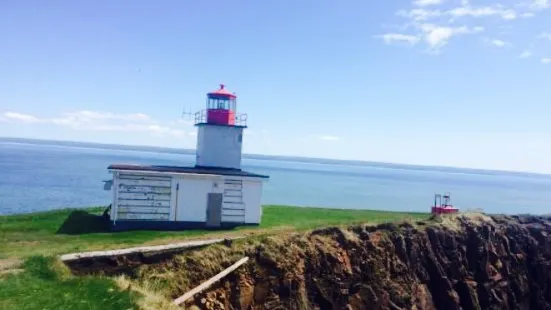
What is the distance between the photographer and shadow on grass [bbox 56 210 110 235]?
→ 71.3ft

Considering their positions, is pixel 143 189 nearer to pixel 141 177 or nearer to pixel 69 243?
pixel 141 177

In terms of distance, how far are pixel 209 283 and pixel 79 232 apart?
7630 mm

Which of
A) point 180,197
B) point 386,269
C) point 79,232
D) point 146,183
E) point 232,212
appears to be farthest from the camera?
point 232,212

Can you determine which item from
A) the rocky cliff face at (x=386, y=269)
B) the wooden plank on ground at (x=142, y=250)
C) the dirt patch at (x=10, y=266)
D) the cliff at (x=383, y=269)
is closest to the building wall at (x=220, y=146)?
the rocky cliff face at (x=386, y=269)

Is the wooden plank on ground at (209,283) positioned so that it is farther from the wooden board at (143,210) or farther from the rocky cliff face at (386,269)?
the wooden board at (143,210)

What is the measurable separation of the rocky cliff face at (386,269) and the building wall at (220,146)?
28.3ft

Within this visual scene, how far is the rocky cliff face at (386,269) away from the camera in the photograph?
17.8 meters

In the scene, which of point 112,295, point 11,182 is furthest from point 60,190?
point 112,295

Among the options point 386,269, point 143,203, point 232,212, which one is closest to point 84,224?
point 143,203

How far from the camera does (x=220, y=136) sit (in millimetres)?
28375

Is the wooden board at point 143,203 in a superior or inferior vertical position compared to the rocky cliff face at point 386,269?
superior

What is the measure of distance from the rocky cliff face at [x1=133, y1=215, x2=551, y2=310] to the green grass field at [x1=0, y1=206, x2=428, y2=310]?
221 cm

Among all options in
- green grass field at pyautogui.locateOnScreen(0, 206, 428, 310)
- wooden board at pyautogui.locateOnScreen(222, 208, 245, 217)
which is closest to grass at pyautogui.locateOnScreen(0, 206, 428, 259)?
green grass field at pyautogui.locateOnScreen(0, 206, 428, 310)

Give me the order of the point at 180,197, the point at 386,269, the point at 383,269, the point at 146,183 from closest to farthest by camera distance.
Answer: the point at 383,269
the point at 386,269
the point at 146,183
the point at 180,197
